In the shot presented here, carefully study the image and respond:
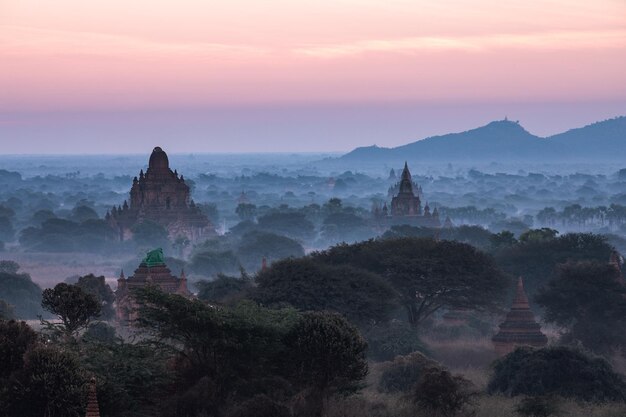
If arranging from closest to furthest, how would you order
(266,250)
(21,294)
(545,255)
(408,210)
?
(545,255) < (21,294) < (266,250) < (408,210)

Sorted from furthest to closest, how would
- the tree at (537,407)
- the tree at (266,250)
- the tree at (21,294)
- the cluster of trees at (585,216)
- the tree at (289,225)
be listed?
the cluster of trees at (585,216) → the tree at (289,225) → the tree at (266,250) → the tree at (21,294) → the tree at (537,407)

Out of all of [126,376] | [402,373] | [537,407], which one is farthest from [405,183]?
[126,376]

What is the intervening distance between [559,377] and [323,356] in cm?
1074

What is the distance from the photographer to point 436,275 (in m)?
53.2

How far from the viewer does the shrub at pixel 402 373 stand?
130 feet

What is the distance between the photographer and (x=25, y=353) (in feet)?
84.9

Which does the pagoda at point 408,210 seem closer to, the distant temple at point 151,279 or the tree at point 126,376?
the distant temple at point 151,279

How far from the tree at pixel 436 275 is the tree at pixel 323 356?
21513 mm

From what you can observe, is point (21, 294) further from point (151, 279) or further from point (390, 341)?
point (390, 341)

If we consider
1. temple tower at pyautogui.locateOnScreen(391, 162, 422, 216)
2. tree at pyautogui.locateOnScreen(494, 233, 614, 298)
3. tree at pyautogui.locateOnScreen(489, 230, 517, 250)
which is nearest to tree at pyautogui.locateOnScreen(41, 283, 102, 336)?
tree at pyautogui.locateOnScreen(494, 233, 614, 298)

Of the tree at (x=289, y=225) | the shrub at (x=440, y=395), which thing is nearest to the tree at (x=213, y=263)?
the tree at (x=289, y=225)

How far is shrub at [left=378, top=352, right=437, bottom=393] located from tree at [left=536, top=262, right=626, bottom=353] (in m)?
10.9

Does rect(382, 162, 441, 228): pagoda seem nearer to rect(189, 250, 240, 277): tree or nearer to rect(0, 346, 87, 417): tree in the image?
rect(189, 250, 240, 277): tree

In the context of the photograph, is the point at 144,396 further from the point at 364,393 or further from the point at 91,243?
the point at 91,243
